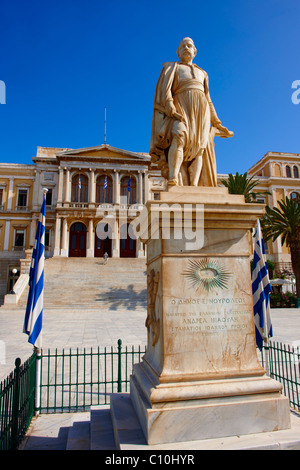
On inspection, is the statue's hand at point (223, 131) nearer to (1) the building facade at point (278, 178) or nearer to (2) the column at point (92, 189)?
(2) the column at point (92, 189)

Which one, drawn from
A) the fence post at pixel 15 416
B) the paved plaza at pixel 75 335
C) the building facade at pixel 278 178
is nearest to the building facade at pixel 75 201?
the building facade at pixel 278 178

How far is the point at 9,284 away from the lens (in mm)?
33094

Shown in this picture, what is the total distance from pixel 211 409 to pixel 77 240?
32.8 metres

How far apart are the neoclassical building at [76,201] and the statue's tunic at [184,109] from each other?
97.3 feet

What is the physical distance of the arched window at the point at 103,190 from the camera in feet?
115

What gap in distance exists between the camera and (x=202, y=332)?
2.74 meters

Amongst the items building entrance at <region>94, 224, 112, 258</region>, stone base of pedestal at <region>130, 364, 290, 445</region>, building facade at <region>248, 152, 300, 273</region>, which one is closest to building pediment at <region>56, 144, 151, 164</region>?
building entrance at <region>94, 224, 112, 258</region>

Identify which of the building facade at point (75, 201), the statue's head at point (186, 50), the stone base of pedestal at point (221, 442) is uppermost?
the building facade at point (75, 201)

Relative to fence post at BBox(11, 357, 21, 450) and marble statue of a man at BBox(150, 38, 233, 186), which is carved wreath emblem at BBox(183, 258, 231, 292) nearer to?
marble statue of a man at BBox(150, 38, 233, 186)

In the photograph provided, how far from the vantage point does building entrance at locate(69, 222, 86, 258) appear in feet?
112

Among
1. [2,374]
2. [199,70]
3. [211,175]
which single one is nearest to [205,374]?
[211,175]

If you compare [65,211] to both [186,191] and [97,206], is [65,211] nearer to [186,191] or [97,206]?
[97,206]

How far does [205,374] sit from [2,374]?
16.2 ft

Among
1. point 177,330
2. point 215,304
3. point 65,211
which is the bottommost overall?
point 177,330
